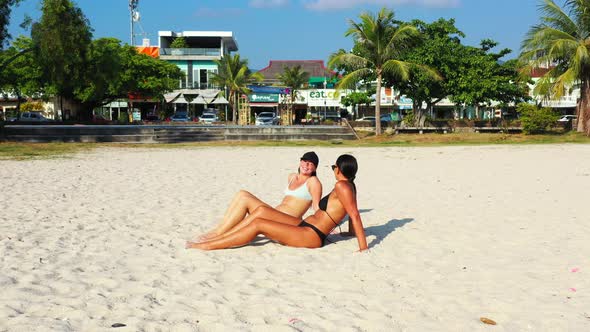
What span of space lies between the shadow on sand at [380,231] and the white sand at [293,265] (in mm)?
25

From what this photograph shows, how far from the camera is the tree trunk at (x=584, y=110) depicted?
2661 cm

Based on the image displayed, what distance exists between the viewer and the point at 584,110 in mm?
26922

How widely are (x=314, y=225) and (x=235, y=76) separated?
44.4m

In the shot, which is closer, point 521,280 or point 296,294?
point 296,294

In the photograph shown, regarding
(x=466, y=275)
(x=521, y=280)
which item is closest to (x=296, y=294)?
(x=466, y=275)

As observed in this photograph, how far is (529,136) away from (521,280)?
2417 centimetres

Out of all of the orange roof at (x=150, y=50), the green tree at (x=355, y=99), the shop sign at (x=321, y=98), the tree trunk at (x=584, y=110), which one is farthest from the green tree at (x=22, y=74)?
the tree trunk at (x=584, y=110)

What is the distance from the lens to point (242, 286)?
4.34m

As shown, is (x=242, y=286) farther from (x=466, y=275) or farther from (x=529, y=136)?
(x=529, y=136)

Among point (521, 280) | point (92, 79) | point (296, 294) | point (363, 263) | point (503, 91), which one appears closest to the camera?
point (296, 294)

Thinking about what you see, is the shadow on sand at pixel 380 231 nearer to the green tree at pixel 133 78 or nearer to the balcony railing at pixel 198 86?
the green tree at pixel 133 78

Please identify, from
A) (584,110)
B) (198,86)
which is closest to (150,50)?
(198,86)

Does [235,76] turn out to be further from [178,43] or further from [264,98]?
[178,43]

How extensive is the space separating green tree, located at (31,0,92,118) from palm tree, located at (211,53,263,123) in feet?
77.6
